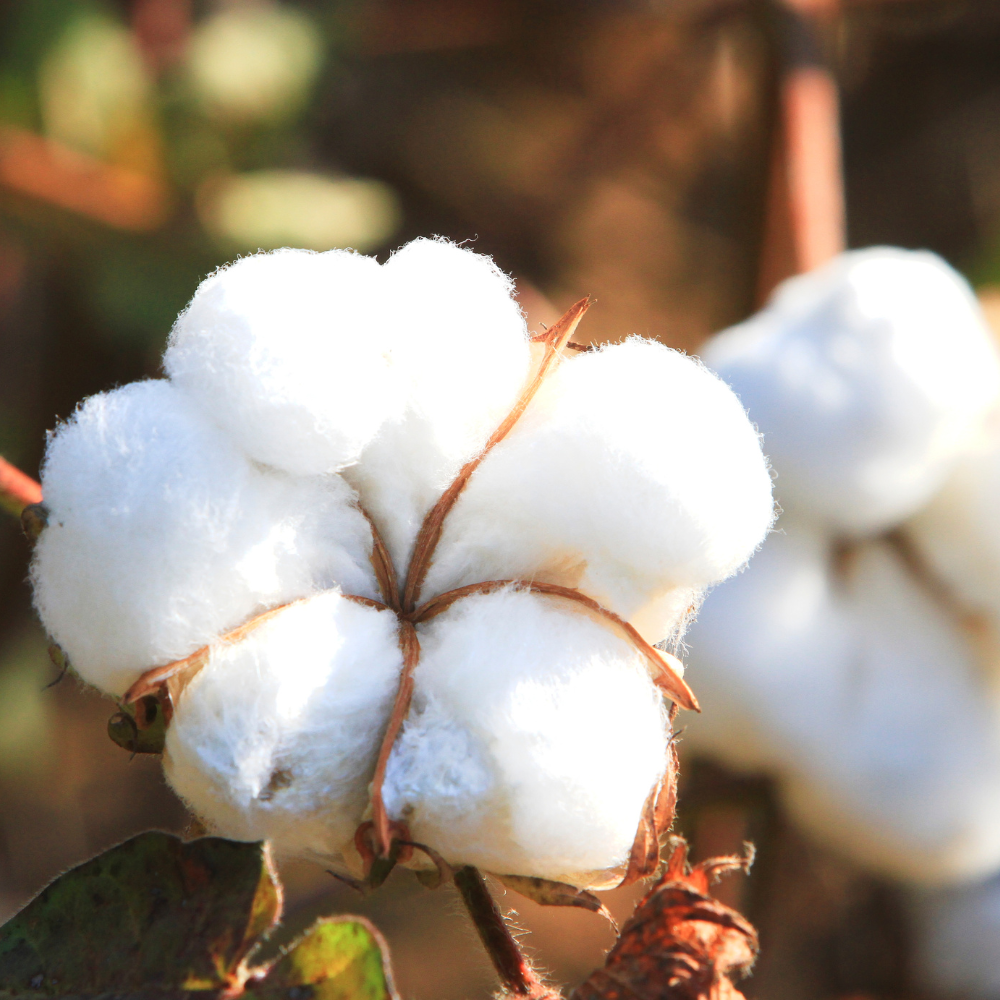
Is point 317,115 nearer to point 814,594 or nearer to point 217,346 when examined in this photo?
point 814,594

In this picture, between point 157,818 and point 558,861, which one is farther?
point 157,818

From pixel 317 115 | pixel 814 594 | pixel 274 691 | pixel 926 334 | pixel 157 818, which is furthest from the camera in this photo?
pixel 317 115

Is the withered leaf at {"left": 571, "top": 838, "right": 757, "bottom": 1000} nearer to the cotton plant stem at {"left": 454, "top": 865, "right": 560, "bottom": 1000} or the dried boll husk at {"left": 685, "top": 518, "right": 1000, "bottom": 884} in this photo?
the cotton plant stem at {"left": 454, "top": 865, "right": 560, "bottom": 1000}

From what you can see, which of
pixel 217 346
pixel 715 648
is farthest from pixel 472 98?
pixel 217 346

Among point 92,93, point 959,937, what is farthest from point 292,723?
point 92,93

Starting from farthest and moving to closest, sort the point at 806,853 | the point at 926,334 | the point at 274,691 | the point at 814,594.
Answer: the point at 806,853 < the point at 814,594 < the point at 926,334 < the point at 274,691

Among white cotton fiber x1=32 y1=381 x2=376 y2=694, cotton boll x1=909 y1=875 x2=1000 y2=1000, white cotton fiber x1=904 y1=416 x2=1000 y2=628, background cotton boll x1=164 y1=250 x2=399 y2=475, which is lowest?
cotton boll x1=909 y1=875 x2=1000 y2=1000

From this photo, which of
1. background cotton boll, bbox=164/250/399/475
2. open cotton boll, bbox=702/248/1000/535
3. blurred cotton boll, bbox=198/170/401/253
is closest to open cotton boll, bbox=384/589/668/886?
background cotton boll, bbox=164/250/399/475
